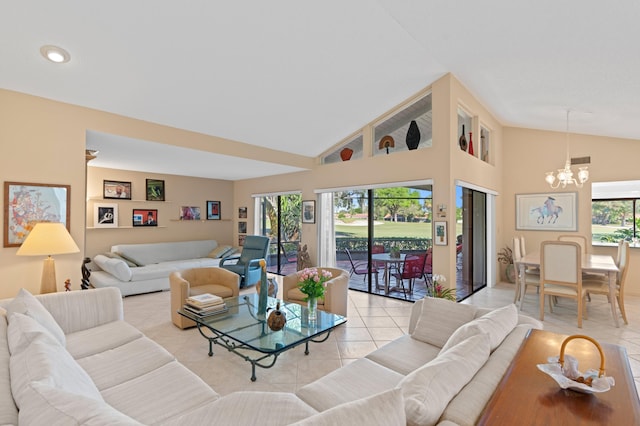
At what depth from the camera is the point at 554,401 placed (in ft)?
3.63

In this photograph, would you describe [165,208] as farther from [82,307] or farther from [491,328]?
[491,328]

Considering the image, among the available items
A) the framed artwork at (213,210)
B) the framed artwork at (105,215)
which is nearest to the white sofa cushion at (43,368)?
the framed artwork at (105,215)

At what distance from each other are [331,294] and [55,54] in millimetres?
3553

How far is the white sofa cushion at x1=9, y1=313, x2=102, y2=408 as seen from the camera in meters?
1.13

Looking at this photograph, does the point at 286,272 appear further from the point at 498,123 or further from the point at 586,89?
the point at 586,89

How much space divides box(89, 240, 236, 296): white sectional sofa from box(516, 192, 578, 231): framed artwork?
6.30 meters

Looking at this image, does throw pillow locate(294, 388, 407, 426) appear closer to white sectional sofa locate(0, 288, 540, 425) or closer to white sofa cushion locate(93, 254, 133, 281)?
white sectional sofa locate(0, 288, 540, 425)

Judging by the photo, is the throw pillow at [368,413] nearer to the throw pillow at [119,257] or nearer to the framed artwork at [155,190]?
the throw pillow at [119,257]

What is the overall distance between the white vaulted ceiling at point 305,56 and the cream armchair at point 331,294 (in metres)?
2.40

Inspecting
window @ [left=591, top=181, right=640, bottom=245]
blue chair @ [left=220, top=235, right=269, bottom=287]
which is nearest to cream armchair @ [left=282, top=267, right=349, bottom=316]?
blue chair @ [left=220, top=235, right=269, bottom=287]

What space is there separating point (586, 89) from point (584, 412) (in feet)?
13.1

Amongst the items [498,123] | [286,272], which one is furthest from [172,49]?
[498,123]

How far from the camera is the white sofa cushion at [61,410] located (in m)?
0.86

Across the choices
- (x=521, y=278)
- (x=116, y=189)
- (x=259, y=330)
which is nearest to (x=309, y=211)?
(x=259, y=330)
